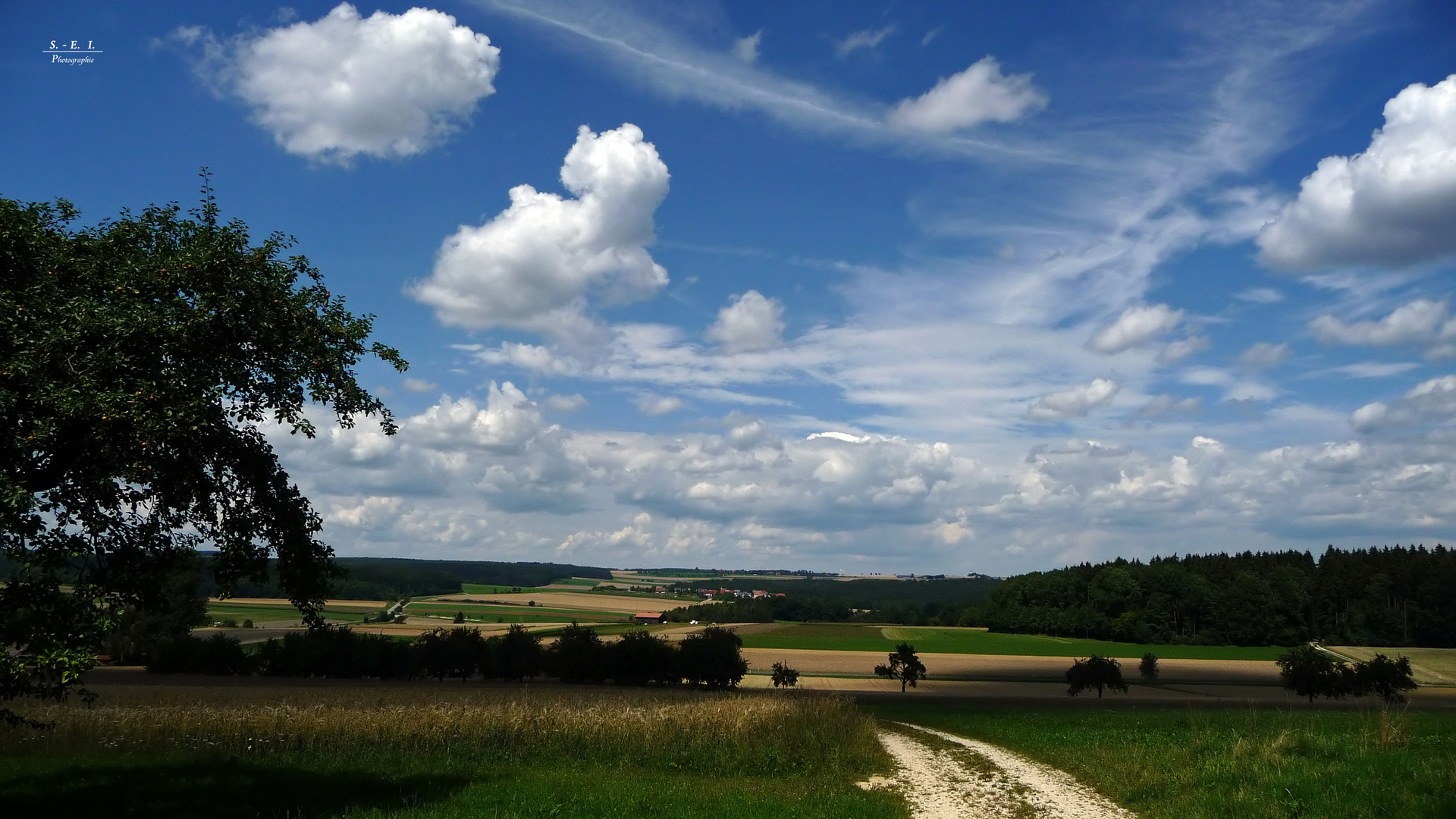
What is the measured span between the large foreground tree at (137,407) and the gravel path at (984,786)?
1437cm

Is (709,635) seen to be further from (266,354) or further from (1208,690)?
(266,354)

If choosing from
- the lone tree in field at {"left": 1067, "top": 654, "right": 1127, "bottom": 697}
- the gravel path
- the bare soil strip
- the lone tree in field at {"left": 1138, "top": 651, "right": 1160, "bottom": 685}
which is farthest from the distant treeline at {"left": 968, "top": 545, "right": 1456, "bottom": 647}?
the gravel path

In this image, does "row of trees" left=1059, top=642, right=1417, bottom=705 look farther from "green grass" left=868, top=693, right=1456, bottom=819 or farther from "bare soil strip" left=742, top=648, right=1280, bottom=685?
"green grass" left=868, top=693, right=1456, bottom=819

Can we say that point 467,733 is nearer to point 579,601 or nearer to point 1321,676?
point 1321,676

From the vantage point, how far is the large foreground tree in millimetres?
11375

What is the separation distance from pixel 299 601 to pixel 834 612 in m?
156

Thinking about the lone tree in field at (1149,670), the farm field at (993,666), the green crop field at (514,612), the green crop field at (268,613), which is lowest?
the green crop field at (514,612)

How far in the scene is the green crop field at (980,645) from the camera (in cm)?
10619

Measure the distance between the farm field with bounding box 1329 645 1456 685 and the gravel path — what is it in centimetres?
7715

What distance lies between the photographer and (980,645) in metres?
115

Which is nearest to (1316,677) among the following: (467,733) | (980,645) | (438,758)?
(980,645)

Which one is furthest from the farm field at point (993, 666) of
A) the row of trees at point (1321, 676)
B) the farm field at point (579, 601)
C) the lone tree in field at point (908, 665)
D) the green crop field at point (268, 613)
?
the farm field at point (579, 601)

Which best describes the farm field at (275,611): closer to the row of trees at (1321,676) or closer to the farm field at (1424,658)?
the row of trees at (1321,676)

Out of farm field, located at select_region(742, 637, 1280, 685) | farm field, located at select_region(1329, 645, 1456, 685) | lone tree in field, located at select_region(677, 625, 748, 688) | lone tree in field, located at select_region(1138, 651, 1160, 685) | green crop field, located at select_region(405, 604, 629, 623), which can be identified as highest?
lone tree in field, located at select_region(677, 625, 748, 688)
